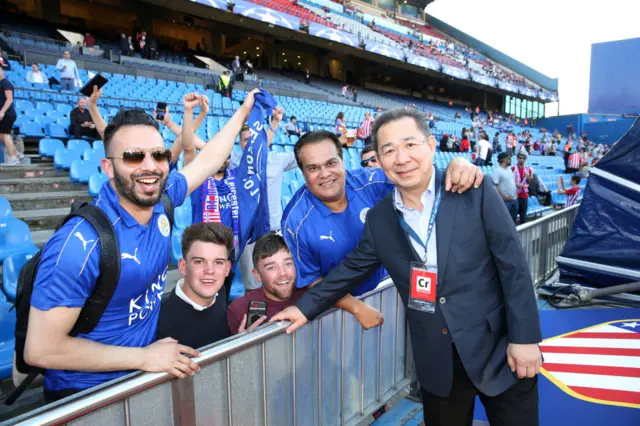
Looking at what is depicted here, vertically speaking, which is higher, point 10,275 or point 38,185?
→ point 38,185

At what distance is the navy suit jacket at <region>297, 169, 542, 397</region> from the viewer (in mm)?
1438

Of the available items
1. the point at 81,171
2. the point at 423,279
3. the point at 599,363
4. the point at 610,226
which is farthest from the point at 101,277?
the point at 81,171

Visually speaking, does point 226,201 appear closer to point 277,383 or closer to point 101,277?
point 277,383

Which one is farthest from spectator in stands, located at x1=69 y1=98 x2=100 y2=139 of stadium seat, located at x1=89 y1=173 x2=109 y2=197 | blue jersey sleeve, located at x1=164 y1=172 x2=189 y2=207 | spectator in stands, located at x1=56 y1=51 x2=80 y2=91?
blue jersey sleeve, located at x1=164 y1=172 x2=189 y2=207

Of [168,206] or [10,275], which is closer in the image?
[168,206]

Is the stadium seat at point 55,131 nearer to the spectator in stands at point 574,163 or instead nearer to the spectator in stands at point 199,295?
the spectator in stands at point 199,295

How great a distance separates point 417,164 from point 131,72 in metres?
15.9

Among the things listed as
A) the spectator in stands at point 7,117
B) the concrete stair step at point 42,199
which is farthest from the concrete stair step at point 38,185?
the spectator in stands at point 7,117

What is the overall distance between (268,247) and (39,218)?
154 inches

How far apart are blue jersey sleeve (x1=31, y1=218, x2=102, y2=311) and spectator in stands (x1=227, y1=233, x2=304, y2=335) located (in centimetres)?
99

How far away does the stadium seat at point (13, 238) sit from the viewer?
11.2ft

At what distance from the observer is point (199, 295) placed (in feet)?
6.66

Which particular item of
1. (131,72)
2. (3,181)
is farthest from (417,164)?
(131,72)

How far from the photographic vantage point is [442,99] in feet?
120
